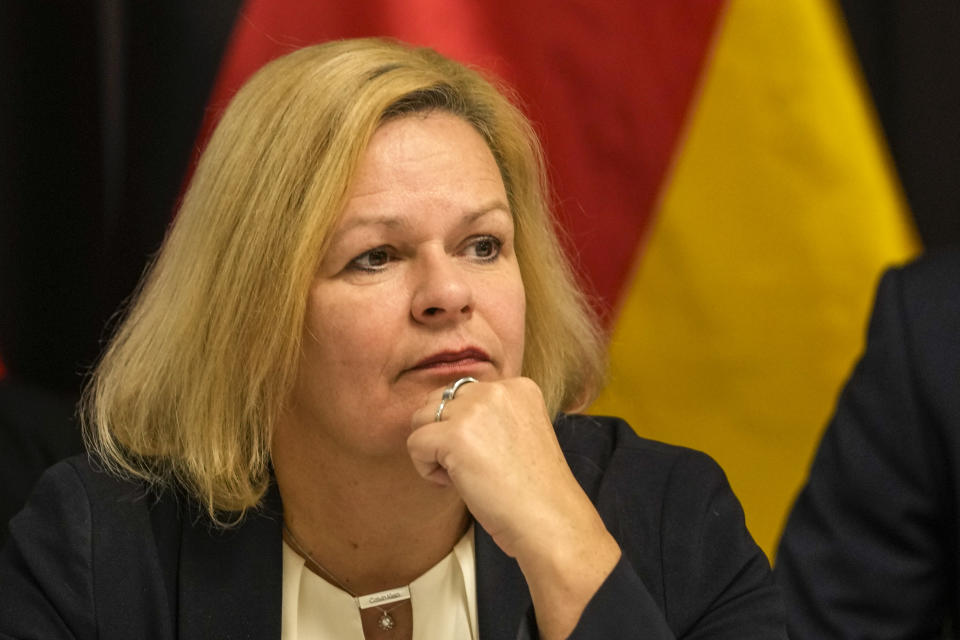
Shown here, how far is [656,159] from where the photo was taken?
7.28ft

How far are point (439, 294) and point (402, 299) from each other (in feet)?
0.19

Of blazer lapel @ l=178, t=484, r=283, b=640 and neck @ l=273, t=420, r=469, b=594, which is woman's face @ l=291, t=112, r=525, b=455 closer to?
neck @ l=273, t=420, r=469, b=594

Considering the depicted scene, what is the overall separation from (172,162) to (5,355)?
47 centimetres

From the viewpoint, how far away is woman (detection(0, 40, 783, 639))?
1.50 metres

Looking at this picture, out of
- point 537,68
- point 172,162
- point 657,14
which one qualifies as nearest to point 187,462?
point 172,162

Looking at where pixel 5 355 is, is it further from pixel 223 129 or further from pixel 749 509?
pixel 749 509

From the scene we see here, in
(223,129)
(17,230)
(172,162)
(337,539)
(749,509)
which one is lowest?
(749,509)

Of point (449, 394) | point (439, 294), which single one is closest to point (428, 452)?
point (449, 394)

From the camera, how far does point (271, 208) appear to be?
1567mm

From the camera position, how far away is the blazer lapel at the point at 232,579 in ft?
5.14

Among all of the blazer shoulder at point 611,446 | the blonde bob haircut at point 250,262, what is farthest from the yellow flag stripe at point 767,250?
the blonde bob haircut at point 250,262

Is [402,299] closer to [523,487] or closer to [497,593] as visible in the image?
[523,487]

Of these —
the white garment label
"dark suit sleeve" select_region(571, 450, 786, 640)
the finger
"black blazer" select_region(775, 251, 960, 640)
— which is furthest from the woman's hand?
"black blazer" select_region(775, 251, 960, 640)

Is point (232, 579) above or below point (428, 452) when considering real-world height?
below
